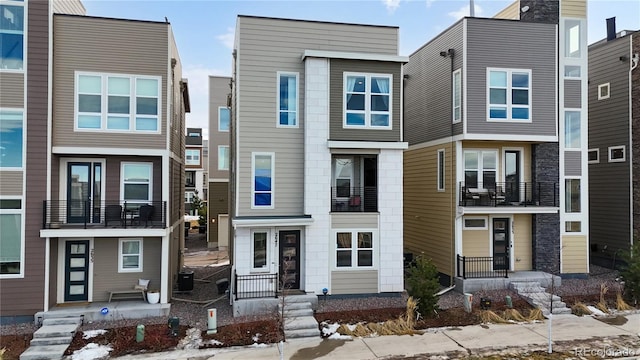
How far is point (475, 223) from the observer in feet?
54.4

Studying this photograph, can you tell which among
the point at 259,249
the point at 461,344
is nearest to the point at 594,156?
the point at 461,344

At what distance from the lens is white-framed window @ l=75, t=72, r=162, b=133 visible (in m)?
13.1

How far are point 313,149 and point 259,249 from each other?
398 cm

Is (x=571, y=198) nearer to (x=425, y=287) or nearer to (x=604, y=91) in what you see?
(x=604, y=91)

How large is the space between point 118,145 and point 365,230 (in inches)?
347

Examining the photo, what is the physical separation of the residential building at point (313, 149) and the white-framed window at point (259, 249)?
0.11 feet

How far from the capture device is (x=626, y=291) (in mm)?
14117

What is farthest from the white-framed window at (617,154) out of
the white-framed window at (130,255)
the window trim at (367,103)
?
the white-framed window at (130,255)

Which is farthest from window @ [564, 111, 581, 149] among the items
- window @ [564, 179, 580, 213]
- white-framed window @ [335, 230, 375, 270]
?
white-framed window @ [335, 230, 375, 270]

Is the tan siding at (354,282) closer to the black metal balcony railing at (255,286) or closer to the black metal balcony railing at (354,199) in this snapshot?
the black metal balcony railing at (255,286)

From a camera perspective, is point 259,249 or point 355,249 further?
point 355,249

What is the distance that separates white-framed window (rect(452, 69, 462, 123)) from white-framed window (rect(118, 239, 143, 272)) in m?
12.8

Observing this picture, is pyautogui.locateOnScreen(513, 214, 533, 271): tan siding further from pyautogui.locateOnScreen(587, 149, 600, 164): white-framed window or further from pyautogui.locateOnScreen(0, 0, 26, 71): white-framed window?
pyautogui.locateOnScreen(0, 0, 26, 71): white-framed window

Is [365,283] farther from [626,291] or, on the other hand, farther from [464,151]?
[626,291]
